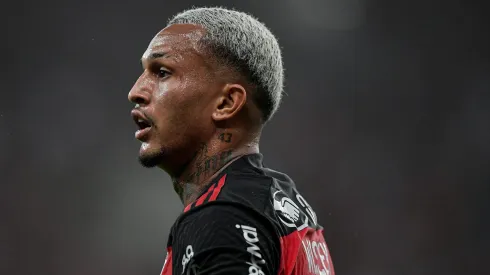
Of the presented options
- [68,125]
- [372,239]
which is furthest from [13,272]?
[372,239]

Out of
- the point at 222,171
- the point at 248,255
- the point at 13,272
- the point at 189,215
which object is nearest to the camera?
the point at 248,255

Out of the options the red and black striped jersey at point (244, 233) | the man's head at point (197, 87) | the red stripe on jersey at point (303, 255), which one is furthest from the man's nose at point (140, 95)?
the red stripe on jersey at point (303, 255)

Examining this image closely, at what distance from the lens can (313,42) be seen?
21.7ft

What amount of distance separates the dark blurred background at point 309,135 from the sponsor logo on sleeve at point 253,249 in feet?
15.7

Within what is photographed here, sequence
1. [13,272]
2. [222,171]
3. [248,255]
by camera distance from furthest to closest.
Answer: [13,272] → [222,171] → [248,255]

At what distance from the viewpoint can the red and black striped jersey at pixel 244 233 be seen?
1.48 meters

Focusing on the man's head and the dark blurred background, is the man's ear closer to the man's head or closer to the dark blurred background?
the man's head

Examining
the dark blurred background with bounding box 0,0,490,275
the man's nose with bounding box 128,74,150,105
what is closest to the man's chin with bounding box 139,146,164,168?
the man's nose with bounding box 128,74,150,105

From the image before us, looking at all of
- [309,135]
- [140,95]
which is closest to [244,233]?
[140,95]

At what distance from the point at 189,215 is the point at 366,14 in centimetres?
534

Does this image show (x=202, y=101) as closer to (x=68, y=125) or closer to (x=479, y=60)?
(x=68, y=125)

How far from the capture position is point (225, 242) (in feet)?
4.87

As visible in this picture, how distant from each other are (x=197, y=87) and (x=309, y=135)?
459 cm

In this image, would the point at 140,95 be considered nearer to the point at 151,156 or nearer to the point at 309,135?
the point at 151,156
